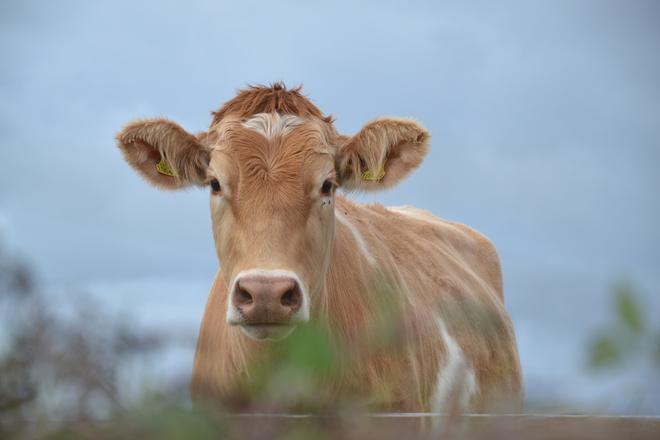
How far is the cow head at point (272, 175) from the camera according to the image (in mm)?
4004

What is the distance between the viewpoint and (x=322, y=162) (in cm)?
499

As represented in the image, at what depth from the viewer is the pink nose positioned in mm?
3881

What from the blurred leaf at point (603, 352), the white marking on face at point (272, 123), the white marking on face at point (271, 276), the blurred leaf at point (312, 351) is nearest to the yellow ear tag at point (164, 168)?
the white marking on face at point (272, 123)

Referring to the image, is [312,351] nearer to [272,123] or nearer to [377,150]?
[272,123]

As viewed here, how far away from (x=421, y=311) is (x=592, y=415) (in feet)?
17.0

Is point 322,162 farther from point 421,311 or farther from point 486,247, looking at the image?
point 486,247

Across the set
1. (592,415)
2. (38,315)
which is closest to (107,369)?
(38,315)

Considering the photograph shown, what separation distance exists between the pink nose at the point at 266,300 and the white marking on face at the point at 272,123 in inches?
55.2

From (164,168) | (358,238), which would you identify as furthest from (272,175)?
(358,238)

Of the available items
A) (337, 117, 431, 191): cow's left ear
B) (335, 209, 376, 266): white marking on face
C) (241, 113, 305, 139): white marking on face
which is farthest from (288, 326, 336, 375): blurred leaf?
(335, 209, 376, 266): white marking on face

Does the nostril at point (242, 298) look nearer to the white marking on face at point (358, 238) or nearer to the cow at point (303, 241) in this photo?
the cow at point (303, 241)

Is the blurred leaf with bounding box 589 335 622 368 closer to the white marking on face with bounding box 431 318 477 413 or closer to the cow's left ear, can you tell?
the cow's left ear

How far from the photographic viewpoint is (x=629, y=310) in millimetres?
964

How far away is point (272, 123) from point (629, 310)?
14.2 feet
